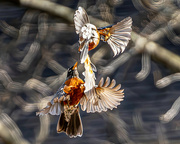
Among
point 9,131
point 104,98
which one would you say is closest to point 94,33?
point 104,98

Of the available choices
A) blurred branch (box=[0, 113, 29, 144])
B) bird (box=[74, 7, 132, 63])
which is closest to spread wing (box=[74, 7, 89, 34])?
bird (box=[74, 7, 132, 63])

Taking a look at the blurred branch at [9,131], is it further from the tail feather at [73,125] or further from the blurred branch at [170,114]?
the tail feather at [73,125]

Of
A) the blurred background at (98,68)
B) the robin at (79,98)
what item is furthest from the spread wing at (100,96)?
the blurred background at (98,68)

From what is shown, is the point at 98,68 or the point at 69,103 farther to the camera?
the point at 98,68

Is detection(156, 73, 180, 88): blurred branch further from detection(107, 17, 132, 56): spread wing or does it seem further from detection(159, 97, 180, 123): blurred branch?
detection(107, 17, 132, 56): spread wing

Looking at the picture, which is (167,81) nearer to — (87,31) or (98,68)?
(98,68)

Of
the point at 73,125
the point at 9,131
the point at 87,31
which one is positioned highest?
the point at 9,131

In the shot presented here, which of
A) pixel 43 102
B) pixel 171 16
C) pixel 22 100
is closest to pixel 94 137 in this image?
pixel 43 102

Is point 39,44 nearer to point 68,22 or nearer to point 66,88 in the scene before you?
point 68,22
